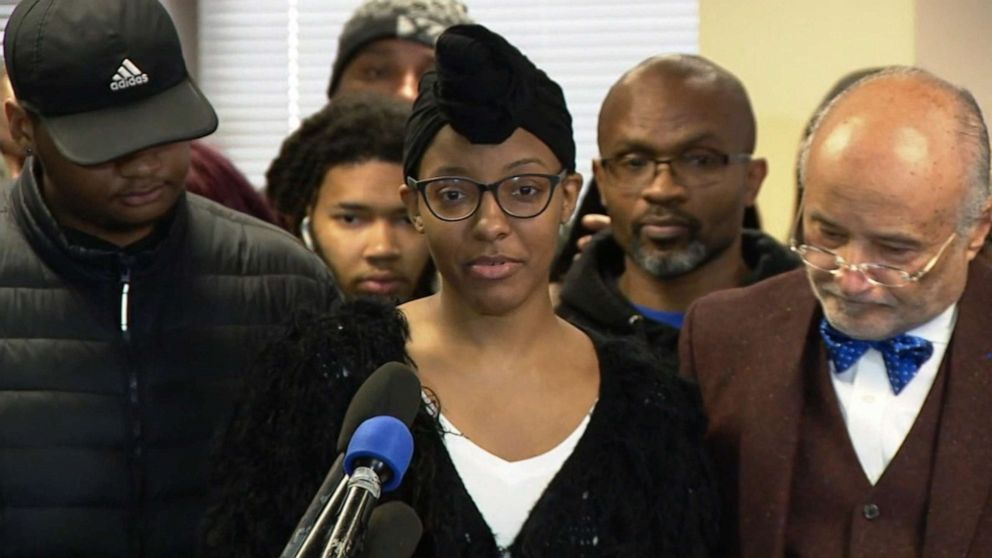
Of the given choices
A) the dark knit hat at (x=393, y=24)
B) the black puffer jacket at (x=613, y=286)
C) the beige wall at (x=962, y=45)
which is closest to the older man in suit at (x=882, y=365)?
the black puffer jacket at (x=613, y=286)

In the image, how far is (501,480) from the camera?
2350mm

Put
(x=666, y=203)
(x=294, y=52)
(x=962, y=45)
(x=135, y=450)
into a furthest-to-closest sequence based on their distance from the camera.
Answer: (x=294, y=52)
(x=962, y=45)
(x=666, y=203)
(x=135, y=450)

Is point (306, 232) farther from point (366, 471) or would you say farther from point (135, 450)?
point (366, 471)

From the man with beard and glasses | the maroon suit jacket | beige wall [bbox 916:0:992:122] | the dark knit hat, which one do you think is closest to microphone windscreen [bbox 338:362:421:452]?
the maroon suit jacket

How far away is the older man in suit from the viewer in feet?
7.72

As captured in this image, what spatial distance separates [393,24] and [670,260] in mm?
956

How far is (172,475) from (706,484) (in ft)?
2.49

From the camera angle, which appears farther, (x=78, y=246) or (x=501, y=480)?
(x=78, y=246)

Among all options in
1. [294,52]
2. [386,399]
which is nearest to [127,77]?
[386,399]

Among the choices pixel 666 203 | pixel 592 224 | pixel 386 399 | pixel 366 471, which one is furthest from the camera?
pixel 592 224

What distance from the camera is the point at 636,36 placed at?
5090 mm

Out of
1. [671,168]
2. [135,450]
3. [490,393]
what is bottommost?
[135,450]

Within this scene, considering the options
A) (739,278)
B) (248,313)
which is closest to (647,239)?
(739,278)

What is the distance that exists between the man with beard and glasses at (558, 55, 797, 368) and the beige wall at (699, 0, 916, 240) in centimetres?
114
